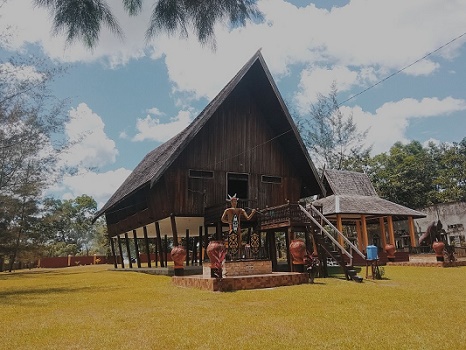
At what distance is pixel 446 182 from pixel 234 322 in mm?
44636

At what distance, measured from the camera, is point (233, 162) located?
1817 centimetres

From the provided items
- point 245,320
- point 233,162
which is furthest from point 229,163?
point 245,320

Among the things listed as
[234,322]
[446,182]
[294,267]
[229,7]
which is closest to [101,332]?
[234,322]

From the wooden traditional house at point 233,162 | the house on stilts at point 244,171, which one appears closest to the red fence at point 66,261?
the wooden traditional house at point 233,162

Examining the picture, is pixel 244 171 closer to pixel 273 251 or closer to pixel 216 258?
pixel 273 251

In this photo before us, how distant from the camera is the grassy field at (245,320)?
197 inches

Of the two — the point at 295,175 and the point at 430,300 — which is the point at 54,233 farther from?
the point at 430,300

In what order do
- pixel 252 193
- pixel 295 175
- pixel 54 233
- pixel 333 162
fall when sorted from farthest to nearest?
pixel 54 233, pixel 333 162, pixel 295 175, pixel 252 193

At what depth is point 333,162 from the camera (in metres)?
38.4

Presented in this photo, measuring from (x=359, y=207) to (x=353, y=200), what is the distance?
5.05 ft

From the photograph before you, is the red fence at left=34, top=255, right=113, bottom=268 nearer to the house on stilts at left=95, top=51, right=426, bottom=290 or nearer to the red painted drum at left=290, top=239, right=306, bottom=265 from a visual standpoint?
the house on stilts at left=95, top=51, right=426, bottom=290

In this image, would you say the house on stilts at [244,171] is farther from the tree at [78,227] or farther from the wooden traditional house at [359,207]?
the tree at [78,227]

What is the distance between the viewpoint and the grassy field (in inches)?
197

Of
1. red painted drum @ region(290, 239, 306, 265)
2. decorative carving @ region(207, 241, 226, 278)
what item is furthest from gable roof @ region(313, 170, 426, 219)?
decorative carving @ region(207, 241, 226, 278)
